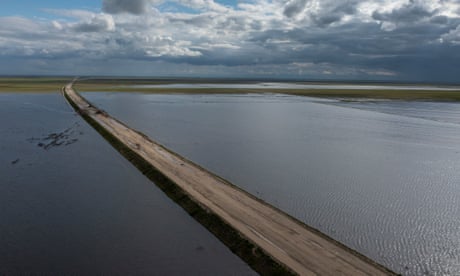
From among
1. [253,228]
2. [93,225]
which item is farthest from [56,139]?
[253,228]

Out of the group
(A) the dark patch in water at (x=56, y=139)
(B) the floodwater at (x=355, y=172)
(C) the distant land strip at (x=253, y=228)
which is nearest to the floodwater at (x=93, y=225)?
(C) the distant land strip at (x=253, y=228)

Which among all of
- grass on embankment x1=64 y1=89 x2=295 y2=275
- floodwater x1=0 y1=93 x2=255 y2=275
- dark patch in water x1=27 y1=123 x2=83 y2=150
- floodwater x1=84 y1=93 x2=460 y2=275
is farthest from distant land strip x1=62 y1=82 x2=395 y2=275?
dark patch in water x1=27 y1=123 x2=83 y2=150

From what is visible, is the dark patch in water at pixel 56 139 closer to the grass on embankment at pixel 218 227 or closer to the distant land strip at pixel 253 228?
the grass on embankment at pixel 218 227

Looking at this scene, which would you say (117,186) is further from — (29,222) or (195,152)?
(195,152)

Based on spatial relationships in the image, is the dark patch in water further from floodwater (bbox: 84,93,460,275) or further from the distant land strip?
the distant land strip

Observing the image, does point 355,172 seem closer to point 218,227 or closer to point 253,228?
point 253,228
